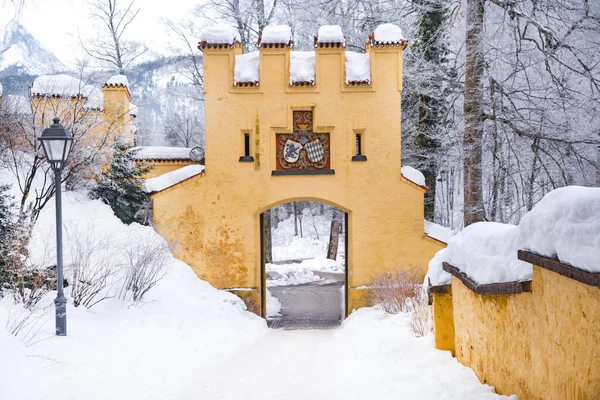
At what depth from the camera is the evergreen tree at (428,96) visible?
1516 cm

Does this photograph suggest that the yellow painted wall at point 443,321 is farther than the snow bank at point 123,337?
Yes

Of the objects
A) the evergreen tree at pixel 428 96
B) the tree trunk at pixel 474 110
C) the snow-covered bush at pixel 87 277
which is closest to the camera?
the snow-covered bush at pixel 87 277

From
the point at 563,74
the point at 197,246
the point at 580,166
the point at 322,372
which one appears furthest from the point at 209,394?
the point at 563,74

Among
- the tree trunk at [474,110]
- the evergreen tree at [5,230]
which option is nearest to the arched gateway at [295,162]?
the tree trunk at [474,110]

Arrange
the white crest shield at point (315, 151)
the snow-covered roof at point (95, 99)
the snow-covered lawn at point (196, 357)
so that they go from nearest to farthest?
1. the snow-covered lawn at point (196, 357)
2. the white crest shield at point (315, 151)
3. the snow-covered roof at point (95, 99)

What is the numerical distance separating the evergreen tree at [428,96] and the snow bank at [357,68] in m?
3.13

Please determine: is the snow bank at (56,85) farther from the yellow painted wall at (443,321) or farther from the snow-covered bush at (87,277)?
the yellow painted wall at (443,321)

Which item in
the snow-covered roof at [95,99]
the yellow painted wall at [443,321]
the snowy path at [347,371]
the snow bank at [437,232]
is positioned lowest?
the snowy path at [347,371]

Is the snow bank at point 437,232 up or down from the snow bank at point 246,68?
down

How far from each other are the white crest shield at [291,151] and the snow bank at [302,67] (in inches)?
56.3

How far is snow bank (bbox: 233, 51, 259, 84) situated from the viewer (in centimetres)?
1184

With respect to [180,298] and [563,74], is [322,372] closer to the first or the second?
[180,298]

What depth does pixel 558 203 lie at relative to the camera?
3.18 m

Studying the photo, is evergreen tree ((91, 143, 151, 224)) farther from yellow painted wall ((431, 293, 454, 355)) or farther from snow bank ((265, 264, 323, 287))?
snow bank ((265, 264, 323, 287))
